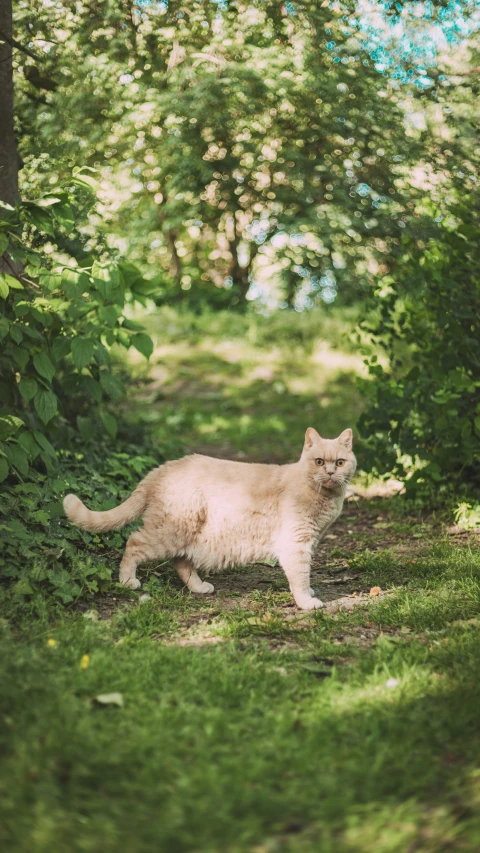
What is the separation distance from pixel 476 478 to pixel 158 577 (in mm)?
2624

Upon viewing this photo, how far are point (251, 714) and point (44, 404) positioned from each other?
6.91 ft

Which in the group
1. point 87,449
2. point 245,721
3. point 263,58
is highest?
point 263,58

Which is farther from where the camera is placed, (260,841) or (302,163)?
(302,163)

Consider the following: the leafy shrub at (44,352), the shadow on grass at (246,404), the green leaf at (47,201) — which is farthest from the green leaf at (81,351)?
the shadow on grass at (246,404)

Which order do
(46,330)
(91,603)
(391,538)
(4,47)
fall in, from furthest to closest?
(391,538) → (4,47) → (46,330) → (91,603)

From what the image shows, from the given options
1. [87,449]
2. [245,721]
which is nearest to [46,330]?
[87,449]

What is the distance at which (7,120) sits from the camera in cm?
471

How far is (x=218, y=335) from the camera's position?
11180mm

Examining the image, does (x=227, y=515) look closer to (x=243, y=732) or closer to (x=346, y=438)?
(x=346, y=438)

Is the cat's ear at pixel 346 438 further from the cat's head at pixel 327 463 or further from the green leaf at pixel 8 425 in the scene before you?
the green leaf at pixel 8 425

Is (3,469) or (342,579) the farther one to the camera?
(342,579)

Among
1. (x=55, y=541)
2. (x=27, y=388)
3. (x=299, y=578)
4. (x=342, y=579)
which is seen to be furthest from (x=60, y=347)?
(x=342, y=579)

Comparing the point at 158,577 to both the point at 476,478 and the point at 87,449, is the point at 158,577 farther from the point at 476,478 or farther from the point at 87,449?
the point at 476,478

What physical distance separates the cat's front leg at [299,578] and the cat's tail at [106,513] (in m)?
0.87
